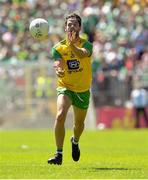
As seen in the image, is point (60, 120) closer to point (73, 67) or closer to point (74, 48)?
point (73, 67)

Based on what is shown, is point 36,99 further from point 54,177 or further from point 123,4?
point 54,177

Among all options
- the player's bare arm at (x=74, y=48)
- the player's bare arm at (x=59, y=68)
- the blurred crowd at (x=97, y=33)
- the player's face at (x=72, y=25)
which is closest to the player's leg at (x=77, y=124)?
the player's bare arm at (x=59, y=68)

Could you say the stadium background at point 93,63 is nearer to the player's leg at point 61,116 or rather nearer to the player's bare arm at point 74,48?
the player's leg at point 61,116

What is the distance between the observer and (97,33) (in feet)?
118

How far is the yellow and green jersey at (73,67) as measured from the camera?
42.7 feet

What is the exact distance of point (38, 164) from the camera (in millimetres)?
13461

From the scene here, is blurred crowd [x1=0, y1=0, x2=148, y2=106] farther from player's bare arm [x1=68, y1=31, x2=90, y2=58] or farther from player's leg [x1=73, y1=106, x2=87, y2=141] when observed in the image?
player's bare arm [x1=68, y1=31, x2=90, y2=58]

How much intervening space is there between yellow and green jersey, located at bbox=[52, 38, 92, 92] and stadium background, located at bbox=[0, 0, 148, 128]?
1775cm

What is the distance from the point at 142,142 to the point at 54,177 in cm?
1269

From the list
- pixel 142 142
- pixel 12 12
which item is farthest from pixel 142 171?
pixel 12 12

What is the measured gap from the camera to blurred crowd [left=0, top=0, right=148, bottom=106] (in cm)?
Answer: 3325

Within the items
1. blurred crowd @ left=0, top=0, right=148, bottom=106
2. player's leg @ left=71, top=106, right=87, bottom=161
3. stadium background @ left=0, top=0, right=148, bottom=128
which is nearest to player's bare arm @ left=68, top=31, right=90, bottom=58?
player's leg @ left=71, top=106, right=87, bottom=161

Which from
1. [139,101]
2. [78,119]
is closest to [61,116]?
[78,119]

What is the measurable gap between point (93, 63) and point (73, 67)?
20.4 meters
